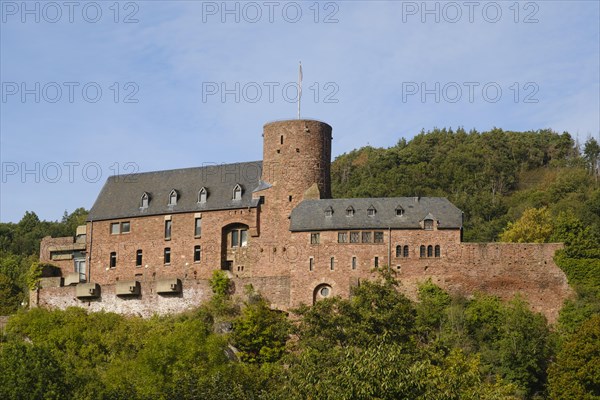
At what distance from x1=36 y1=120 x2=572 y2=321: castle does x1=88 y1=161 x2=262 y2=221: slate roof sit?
0.09 metres

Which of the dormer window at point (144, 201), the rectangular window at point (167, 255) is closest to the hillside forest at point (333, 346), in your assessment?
the rectangular window at point (167, 255)

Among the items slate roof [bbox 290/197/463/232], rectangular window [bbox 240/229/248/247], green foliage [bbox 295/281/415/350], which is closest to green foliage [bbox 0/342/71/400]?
green foliage [bbox 295/281/415/350]

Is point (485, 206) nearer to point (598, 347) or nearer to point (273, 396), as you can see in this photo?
point (598, 347)

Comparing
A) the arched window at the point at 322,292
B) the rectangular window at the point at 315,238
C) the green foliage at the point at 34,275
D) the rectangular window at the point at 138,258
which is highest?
the rectangular window at the point at 315,238

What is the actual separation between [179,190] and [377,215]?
13.8 m

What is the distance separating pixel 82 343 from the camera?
63344mm

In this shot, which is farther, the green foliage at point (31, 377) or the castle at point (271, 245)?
the castle at point (271, 245)

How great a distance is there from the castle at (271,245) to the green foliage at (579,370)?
5849 millimetres

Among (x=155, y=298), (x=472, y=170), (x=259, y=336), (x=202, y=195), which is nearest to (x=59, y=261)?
(x=155, y=298)

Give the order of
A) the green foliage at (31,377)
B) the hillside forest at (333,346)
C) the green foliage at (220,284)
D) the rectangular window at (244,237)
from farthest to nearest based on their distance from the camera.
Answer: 1. the rectangular window at (244,237)
2. the green foliage at (220,284)
3. the green foliage at (31,377)
4. the hillside forest at (333,346)

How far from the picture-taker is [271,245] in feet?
221

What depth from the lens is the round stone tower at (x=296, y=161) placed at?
224 feet

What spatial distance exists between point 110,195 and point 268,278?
14.6 metres

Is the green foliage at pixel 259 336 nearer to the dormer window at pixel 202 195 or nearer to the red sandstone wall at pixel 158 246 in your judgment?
the red sandstone wall at pixel 158 246
